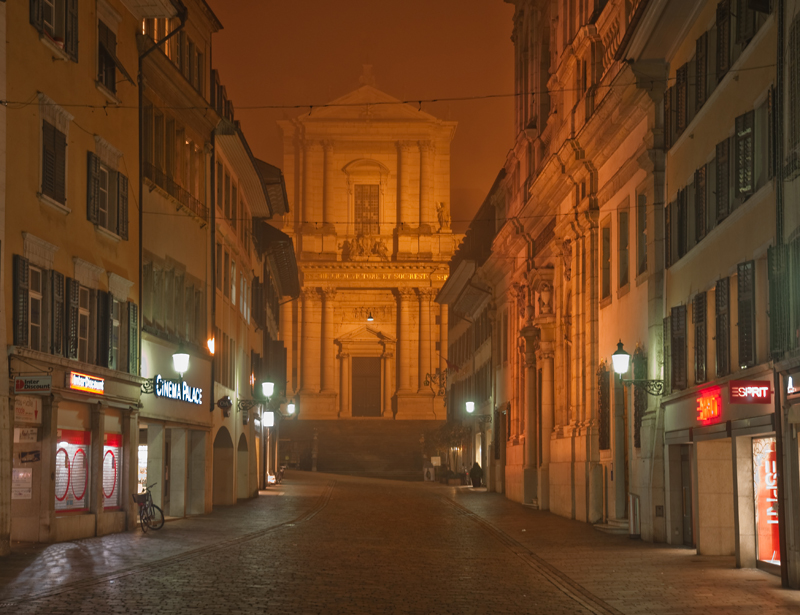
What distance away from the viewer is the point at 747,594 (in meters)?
14.7

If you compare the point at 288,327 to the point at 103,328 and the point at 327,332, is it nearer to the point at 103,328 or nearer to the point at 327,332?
the point at 327,332

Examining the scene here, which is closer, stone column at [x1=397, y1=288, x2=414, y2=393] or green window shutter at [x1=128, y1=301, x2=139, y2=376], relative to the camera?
green window shutter at [x1=128, y1=301, x2=139, y2=376]

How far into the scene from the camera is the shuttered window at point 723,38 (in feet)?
61.9

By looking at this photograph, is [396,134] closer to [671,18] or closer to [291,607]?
[671,18]

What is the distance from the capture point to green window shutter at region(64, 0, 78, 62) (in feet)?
72.7

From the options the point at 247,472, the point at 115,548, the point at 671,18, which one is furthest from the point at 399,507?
the point at 671,18

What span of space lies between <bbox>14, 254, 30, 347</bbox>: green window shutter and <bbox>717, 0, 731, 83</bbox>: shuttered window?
1089 centimetres

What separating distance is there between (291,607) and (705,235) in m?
9.73

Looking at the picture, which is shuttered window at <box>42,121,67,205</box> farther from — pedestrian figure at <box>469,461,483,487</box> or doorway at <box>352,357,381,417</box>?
doorway at <box>352,357,381,417</box>

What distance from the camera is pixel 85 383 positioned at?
22.3 m

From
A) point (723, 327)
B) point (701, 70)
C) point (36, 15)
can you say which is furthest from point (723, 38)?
point (36, 15)

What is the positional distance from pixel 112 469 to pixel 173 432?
21.8ft

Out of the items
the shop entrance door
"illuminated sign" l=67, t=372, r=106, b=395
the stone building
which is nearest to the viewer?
"illuminated sign" l=67, t=372, r=106, b=395

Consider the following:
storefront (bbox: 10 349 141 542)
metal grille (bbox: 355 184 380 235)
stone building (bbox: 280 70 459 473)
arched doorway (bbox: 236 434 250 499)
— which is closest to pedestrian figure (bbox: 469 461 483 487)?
arched doorway (bbox: 236 434 250 499)
